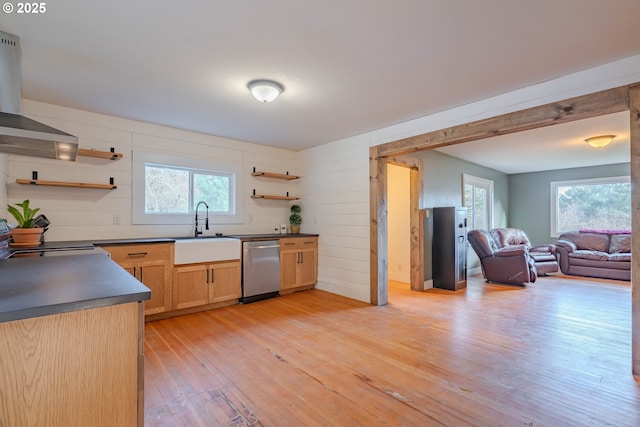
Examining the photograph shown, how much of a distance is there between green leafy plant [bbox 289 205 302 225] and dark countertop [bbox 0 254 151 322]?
372 cm

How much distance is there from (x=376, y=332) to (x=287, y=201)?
Result: 3071 mm

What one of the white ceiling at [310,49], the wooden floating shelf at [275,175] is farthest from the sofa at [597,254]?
the wooden floating shelf at [275,175]

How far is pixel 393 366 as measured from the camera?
8.04ft

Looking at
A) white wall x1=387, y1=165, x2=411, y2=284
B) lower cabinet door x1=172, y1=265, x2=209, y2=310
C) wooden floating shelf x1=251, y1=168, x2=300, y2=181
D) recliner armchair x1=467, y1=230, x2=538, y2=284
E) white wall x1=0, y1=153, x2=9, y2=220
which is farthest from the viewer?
white wall x1=387, y1=165, x2=411, y2=284

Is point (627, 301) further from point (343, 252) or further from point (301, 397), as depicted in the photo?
point (301, 397)

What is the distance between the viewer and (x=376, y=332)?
319 centimetres

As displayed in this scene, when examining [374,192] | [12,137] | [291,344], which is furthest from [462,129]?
[12,137]

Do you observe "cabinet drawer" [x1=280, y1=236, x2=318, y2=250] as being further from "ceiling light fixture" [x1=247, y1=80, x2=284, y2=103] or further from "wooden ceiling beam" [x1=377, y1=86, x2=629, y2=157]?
"ceiling light fixture" [x1=247, y1=80, x2=284, y2=103]

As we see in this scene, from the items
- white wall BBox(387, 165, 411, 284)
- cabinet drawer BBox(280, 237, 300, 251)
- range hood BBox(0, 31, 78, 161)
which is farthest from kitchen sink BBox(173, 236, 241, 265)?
white wall BBox(387, 165, 411, 284)

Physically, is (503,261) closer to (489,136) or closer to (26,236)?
(489,136)

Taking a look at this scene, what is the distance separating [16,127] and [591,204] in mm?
9856

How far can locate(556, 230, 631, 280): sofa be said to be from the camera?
579 centimetres

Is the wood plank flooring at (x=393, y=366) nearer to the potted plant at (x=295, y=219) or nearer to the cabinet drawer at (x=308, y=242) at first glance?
the cabinet drawer at (x=308, y=242)

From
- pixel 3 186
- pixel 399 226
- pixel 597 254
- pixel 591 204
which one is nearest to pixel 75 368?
pixel 3 186
